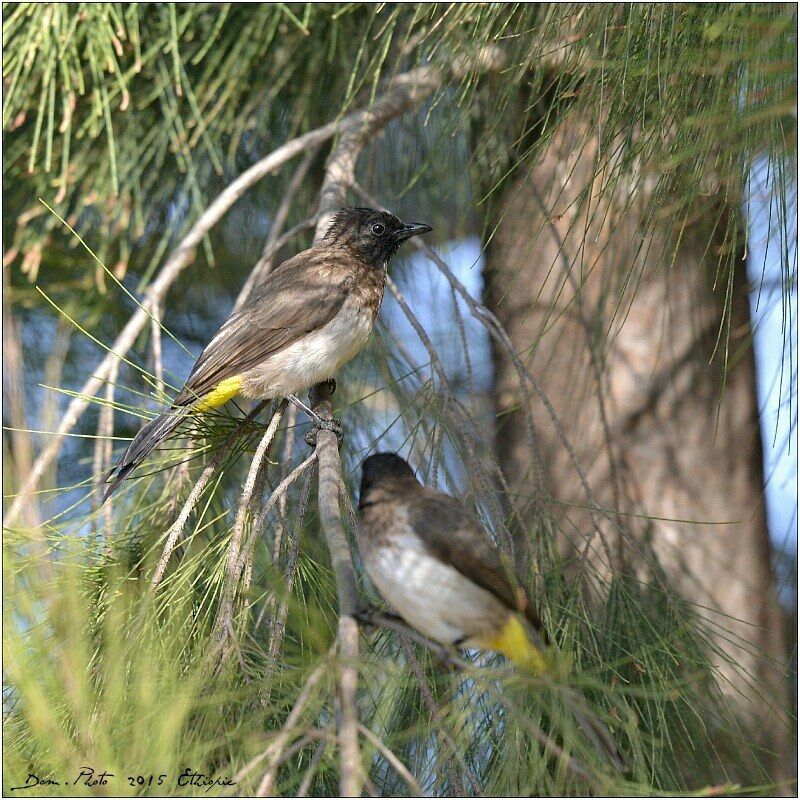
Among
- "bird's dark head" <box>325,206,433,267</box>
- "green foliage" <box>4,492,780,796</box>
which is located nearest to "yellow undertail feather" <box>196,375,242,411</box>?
"green foliage" <box>4,492,780,796</box>

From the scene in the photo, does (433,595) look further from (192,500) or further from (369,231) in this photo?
(369,231)

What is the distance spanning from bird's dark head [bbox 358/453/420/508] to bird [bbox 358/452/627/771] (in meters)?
0.06

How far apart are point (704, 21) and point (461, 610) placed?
4.13 feet

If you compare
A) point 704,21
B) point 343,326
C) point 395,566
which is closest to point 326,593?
point 395,566

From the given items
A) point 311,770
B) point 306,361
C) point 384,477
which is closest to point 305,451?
point 306,361

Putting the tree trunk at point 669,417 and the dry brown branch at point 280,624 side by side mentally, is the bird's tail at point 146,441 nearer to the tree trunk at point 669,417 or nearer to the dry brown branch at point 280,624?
the dry brown branch at point 280,624

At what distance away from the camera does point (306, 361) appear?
2.87 metres

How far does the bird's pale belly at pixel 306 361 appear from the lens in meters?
2.86

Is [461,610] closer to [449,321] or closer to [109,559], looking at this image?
[109,559]

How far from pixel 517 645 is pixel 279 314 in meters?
1.46

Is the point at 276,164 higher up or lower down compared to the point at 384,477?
higher up

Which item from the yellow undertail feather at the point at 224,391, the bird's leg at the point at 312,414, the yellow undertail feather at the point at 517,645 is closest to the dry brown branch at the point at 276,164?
the yellow undertail feather at the point at 224,391

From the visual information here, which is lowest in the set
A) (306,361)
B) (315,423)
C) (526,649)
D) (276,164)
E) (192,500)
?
(526,649)
